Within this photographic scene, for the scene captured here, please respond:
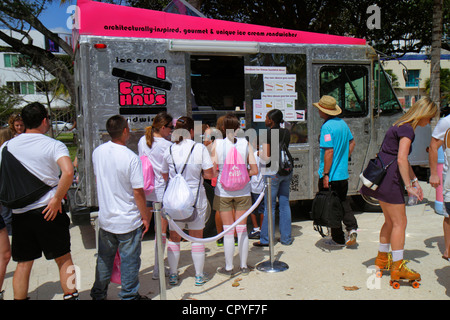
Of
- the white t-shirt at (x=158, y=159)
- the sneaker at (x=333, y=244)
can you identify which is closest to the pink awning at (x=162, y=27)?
the white t-shirt at (x=158, y=159)

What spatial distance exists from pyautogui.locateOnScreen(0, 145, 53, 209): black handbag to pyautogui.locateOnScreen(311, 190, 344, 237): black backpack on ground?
3.00 metres

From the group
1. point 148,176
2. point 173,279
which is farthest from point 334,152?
point 173,279

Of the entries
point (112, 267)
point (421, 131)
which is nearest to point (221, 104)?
point (421, 131)

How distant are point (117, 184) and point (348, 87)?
4.25m

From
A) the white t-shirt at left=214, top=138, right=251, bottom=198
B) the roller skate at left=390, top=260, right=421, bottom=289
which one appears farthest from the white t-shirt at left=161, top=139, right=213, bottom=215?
the roller skate at left=390, top=260, right=421, bottom=289

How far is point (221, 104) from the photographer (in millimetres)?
8516

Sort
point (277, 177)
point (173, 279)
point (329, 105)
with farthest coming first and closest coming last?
point (277, 177) → point (329, 105) → point (173, 279)

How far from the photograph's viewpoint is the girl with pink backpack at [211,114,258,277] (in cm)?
407

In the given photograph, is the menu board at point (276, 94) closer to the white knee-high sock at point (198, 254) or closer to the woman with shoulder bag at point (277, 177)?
the woman with shoulder bag at point (277, 177)

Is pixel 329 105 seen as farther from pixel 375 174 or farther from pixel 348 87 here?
pixel 348 87

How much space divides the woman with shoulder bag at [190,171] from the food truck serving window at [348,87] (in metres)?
2.86

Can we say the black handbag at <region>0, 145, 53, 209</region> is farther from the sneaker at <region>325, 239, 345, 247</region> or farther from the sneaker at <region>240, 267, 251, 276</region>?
the sneaker at <region>325, 239, 345, 247</region>

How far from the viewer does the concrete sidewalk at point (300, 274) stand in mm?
3711

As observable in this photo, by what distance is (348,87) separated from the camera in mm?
6195
